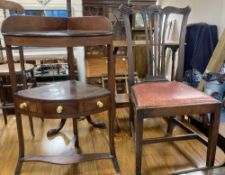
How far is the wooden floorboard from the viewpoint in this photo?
1472 mm

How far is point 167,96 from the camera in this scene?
132 centimetres

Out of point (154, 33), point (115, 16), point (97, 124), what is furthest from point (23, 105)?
point (115, 16)

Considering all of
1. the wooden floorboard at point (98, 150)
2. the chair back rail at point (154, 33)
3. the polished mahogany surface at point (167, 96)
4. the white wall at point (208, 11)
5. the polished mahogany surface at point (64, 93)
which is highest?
the white wall at point (208, 11)

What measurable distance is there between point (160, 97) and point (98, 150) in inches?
28.2

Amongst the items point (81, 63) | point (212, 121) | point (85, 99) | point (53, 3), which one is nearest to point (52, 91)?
point (85, 99)

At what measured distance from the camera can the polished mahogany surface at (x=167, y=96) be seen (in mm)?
1258

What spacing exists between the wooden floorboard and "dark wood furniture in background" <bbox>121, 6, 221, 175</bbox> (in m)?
0.18

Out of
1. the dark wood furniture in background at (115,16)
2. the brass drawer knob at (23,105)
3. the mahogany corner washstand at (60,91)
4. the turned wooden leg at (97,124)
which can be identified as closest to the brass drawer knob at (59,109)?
the mahogany corner washstand at (60,91)

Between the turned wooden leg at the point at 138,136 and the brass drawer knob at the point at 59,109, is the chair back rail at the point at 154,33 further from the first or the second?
the brass drawer knob at the point at 59,109

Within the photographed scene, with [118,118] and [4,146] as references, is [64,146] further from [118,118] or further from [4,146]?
[118,118]

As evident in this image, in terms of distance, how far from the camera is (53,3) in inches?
144

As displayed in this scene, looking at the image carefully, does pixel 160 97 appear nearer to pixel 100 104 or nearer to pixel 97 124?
pixel 100 104

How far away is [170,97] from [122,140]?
0.72 m

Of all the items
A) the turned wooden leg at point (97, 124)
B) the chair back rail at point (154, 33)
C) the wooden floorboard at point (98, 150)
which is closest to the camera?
the wooden floorboard at point (98, 150)
